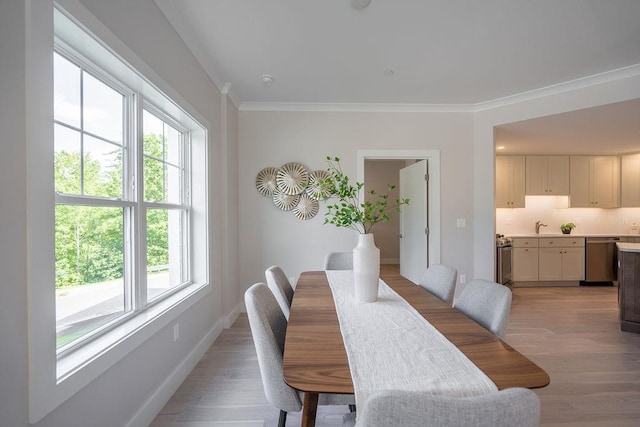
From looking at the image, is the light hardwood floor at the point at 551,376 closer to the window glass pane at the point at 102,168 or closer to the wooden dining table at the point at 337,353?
the wooden dining table at the point at 337,353

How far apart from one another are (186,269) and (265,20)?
2075mm

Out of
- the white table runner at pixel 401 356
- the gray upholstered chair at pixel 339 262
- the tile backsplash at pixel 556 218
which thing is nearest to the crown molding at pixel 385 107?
the gray upholstered chair at pixel 339 262

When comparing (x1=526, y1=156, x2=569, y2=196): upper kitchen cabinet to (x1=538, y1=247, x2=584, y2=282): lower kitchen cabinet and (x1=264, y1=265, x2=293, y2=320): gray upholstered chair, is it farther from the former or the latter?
(x1=264, y1=265, x2=293, y2=320): gray upholstered chair

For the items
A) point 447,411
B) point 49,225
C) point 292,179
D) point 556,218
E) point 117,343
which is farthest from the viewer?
point 556,218

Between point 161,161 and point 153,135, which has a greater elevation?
point 153,135

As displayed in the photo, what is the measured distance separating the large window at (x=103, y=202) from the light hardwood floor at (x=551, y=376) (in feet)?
2.36

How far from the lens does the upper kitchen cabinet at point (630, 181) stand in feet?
16.2

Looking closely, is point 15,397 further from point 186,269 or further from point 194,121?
point 194,121

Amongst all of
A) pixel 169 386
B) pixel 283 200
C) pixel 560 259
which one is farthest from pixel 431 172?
pixel 169 386

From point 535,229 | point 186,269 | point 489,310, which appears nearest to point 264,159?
point 186,269

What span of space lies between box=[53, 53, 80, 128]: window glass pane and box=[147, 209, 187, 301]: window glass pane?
787 mm

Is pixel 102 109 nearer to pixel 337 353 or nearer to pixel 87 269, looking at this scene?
pixel 87 269

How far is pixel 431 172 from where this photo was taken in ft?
12.2

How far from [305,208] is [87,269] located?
7.82 feet
